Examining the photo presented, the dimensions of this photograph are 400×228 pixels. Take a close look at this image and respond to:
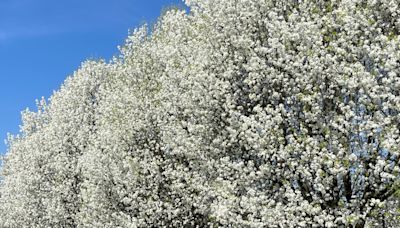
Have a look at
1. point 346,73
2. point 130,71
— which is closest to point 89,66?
point 130,71

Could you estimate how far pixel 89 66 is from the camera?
4969 centimetres

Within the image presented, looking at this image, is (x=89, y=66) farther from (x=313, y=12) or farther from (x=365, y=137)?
(x=365, y=137)

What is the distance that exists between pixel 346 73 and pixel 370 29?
1896 mm

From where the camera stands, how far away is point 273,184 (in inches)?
811

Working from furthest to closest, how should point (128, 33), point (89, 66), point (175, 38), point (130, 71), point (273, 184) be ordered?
point (89, 66), point (128, 33), point (130, 71), point (175, 38), point (273, 184)

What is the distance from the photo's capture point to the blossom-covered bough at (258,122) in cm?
1817

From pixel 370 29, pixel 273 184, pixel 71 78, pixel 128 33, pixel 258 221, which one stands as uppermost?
pixel 71 78

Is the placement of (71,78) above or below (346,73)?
above

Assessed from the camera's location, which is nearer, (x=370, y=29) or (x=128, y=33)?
(x=370, y=29)

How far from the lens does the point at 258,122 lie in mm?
19938

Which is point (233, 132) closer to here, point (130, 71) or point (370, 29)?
point (370, 29)

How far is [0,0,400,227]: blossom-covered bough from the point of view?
59.6 ft

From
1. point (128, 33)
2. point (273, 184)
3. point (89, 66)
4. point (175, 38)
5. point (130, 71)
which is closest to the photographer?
point (273, 184)

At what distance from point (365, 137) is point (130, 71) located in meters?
18.7
